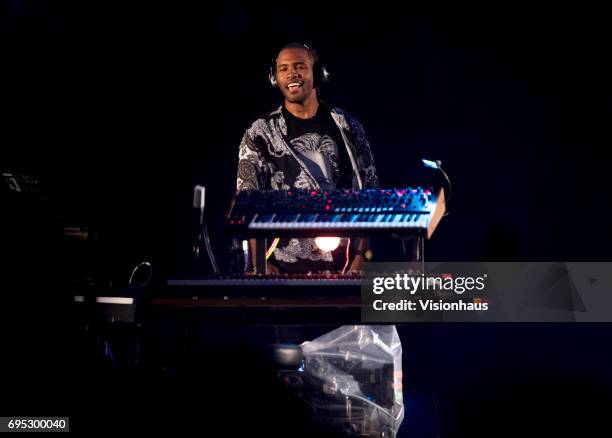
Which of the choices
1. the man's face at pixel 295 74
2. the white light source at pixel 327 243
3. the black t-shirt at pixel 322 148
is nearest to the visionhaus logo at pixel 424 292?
the white light source at pixel 327 243

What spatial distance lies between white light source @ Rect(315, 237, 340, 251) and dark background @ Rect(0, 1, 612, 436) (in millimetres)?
1525

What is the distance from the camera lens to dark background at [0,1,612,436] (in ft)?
16.3

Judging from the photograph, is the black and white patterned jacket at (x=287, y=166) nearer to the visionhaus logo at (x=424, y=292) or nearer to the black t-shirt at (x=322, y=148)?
the black t-shirt at (x=322, y=148)

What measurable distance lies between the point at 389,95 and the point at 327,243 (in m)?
1.85

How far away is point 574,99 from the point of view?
501 centimetres

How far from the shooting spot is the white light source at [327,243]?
11.4 feet

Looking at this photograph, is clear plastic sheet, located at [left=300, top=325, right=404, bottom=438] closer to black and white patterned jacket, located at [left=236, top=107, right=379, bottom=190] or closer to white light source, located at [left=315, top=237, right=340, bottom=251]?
white light source, located at [left=315, top=237, right=340, bottom=251]

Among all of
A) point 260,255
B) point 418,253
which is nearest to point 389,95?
point 260,255

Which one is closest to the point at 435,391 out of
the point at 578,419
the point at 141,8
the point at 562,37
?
the point at 578,419

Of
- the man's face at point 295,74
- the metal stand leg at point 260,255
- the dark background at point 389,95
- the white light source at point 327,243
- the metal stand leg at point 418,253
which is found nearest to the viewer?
the metal stand leg at point 418,253

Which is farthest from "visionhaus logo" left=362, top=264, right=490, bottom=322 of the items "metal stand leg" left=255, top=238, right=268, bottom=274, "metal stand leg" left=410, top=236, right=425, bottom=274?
"metal stand leg" left=255, top=238, right=268, bottom=274

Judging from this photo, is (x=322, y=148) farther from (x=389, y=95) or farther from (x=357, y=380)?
(x=389, y=95)

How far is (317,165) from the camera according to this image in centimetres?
Result: 354

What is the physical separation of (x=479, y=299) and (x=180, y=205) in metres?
3.12
